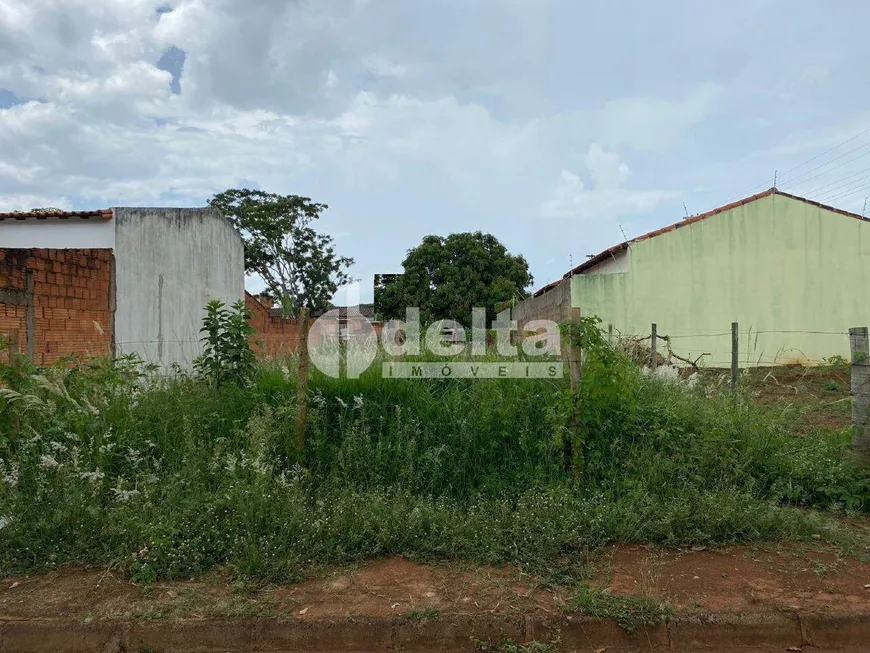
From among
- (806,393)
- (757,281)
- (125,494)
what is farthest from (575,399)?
(757,281)

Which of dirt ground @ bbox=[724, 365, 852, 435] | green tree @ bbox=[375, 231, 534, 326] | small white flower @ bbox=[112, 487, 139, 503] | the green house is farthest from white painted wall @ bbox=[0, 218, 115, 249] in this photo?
green tree @ bbox=[375, 231, 534, 326]

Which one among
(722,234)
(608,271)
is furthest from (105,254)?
(722,234)

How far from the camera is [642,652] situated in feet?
9.20

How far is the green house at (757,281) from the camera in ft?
46.5

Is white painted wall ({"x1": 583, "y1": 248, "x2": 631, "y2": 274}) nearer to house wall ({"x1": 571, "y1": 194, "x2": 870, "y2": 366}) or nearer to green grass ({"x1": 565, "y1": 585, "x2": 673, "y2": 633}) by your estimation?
house wall ({"x1": 571, "y1": 194, "x2": 870, "y2": 366})

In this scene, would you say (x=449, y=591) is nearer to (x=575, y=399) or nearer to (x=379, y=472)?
Result: (x=379, y=472)

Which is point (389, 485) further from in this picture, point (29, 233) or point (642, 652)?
point (29, 233)

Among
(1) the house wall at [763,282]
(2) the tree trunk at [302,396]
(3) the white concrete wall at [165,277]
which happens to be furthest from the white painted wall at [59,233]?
(1) the house wall at [763,282]

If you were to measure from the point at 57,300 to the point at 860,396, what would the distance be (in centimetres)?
991

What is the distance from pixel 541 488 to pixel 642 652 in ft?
4.59

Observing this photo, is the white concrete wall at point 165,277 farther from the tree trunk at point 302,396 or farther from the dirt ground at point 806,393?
the dirt ground at point 806,393

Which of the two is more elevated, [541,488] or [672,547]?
[541,488]

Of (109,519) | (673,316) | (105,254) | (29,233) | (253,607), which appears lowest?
(253,607)

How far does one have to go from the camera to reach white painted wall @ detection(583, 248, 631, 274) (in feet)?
46.7
